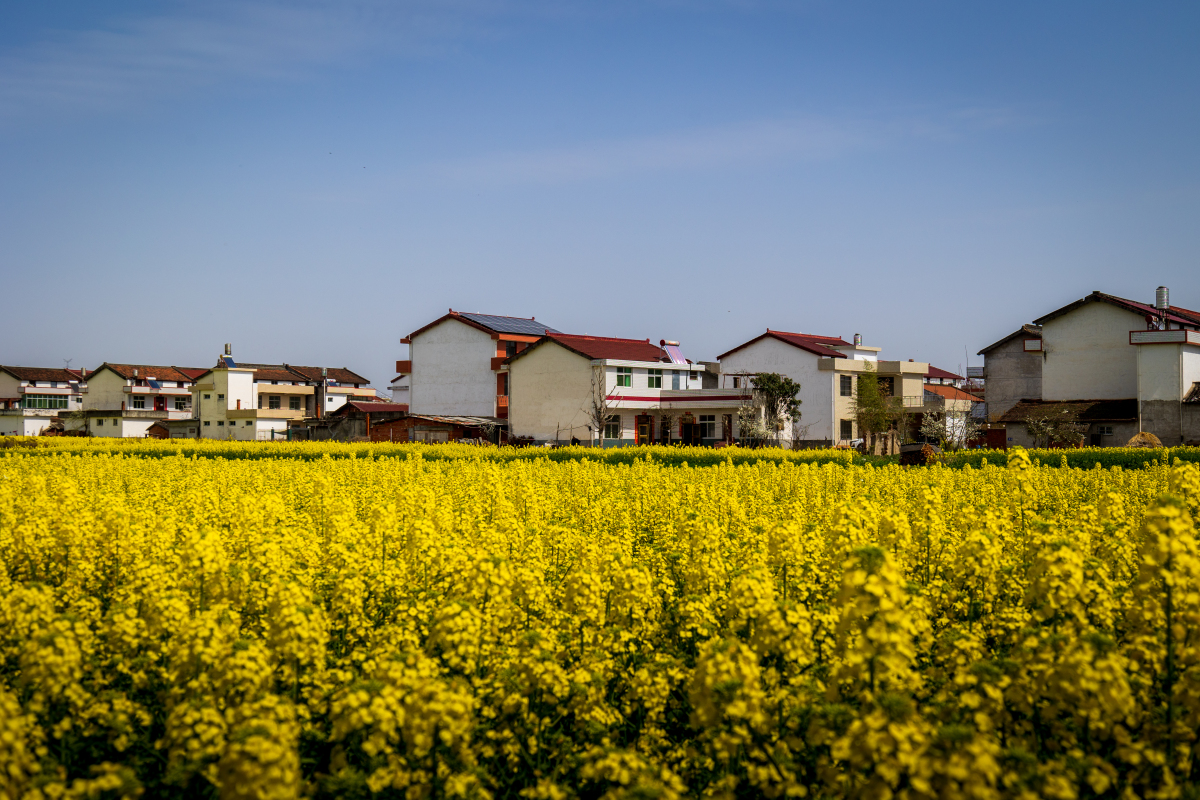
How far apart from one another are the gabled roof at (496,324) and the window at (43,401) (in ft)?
162

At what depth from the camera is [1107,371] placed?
1778 inches

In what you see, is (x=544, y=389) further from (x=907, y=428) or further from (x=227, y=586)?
(x=227, y=586)

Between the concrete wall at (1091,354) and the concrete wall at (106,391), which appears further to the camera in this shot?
the concrete wall at (106,391)

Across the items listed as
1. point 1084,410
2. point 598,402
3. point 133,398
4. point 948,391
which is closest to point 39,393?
point 133,398

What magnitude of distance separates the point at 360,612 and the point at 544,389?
47194 mm

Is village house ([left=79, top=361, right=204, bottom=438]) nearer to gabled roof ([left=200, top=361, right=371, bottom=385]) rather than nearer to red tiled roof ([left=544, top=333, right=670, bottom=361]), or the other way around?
gabled roof ([left=200, top=361, right=371, bottom=385])

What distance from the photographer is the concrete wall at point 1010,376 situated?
50438mm

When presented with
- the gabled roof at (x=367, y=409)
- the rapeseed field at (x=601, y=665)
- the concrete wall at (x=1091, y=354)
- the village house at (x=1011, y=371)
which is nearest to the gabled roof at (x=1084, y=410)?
the concrete wall at (x=1091, y=354)

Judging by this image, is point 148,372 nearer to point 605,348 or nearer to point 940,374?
point 605,348

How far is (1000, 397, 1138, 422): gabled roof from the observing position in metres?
42.1

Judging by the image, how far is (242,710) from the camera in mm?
4531

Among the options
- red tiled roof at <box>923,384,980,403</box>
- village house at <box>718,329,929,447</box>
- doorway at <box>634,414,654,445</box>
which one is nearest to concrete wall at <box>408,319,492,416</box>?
doorway at <box>634,414,654,445</box>

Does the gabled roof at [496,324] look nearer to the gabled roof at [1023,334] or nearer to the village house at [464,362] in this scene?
the village house at [464,362]

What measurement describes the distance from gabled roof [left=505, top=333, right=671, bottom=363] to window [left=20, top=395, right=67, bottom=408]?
58771 millimetres
